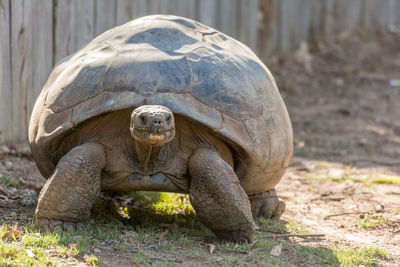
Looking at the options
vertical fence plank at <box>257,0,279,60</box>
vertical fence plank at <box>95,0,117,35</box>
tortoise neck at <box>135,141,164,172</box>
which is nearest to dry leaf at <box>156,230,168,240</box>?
tortoise neck at <box>135,141,164,172</box>

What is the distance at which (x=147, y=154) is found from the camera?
3.55m

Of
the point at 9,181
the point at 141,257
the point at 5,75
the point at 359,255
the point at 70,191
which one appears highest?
the point at 5,75

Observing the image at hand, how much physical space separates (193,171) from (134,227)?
618mm

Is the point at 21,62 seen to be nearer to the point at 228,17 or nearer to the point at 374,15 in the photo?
the point at 228,17

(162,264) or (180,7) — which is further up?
(180,7)

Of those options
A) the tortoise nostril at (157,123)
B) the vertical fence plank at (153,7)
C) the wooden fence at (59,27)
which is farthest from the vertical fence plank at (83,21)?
the tortoise nostril at (157,123)

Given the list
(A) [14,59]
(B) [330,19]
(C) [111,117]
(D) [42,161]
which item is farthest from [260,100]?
(B) [330,19]

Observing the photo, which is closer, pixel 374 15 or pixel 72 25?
pixel 72 25

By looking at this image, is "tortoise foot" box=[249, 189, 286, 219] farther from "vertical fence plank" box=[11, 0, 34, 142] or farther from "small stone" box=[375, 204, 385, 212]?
"vertical fence plank" box=[11, 0, 34, 142]

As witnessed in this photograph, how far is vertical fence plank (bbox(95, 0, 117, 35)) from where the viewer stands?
6.35 m

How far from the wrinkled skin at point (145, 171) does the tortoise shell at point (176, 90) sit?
17cm

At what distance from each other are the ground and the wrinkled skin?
0.14 m

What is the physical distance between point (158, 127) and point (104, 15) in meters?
3.53

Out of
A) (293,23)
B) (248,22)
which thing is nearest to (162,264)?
(248,22)
